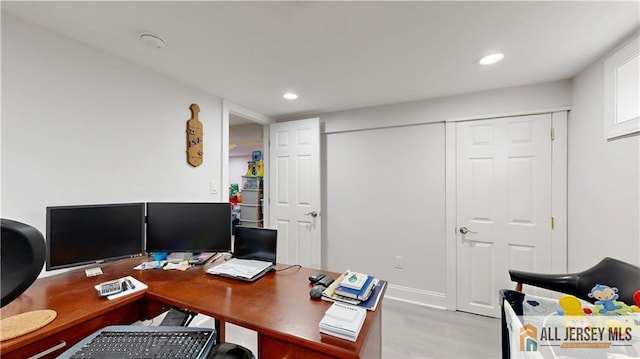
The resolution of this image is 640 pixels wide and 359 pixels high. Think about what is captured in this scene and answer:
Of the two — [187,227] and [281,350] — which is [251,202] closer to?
[187,227]

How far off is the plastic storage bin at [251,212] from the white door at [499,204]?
11.8 ft

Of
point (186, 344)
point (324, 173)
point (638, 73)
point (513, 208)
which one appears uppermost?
point (638, 73)

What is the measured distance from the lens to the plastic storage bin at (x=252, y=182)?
492cm

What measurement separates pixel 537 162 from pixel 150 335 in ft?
9.98

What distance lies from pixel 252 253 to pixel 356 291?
82cm

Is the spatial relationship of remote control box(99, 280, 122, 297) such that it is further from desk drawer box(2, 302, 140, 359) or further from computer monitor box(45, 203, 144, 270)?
computer monitor box(45, 203, 144, 270)

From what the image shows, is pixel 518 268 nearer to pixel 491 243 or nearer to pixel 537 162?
pixel 491 243

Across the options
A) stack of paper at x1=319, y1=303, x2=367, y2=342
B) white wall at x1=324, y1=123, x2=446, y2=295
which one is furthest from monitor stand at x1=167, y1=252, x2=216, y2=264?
white wall at x1=324, y1=123, x2=446, y2=295

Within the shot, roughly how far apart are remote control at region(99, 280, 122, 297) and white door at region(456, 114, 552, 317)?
2.76m

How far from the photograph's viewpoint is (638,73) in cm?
148

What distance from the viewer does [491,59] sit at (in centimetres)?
180

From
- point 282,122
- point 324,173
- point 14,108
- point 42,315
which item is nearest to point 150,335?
point 42,315

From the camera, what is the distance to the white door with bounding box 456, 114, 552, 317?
2271 millimetres

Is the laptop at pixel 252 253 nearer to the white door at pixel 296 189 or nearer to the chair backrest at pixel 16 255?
the chair backrest at pixel 16 255
